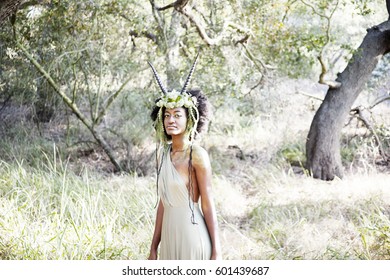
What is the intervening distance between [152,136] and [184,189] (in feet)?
13.1

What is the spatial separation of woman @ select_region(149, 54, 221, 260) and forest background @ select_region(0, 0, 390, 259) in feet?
3.33

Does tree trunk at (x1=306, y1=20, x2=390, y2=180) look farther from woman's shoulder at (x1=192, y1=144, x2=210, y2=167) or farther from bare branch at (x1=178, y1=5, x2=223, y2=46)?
woman's shoulder at (x1=192, y1=144, x2=210, y2=167)

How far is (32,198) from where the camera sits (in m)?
4.05

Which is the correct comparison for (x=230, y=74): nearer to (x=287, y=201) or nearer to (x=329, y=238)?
(x=287, y=201)

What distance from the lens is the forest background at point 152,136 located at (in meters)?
3.61

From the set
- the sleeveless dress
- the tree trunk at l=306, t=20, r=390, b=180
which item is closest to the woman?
the sleeveless dress

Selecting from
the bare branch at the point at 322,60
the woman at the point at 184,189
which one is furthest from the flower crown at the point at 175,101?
the bare branch at the point at 322,60

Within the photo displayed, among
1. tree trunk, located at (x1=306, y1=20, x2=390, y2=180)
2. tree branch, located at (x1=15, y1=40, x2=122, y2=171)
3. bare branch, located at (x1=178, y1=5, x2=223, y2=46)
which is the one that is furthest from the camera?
tree trunk, located at (x1=306, y1=20, x2=390, y2=180)

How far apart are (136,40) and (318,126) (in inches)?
87.3

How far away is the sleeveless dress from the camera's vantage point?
216cm

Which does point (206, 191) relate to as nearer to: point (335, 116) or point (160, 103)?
point (160, 103)

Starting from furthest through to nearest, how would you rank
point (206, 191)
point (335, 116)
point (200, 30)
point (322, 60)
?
point (335, 116) < point (322, 60) < point (200, 30) < point (206, 191)

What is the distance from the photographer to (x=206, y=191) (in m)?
2.14

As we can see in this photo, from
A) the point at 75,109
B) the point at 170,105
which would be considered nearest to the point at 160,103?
the point at 170,105
